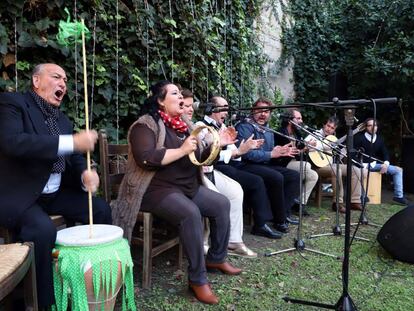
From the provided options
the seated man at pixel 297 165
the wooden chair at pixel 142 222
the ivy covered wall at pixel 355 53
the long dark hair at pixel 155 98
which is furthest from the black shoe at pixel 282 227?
the ivy covered wall at pixel 355 53

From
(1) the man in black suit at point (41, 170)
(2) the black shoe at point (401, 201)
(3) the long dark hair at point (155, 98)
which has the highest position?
(3) the long dark hair at point (155, 98)

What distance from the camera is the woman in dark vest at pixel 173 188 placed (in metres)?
2.56

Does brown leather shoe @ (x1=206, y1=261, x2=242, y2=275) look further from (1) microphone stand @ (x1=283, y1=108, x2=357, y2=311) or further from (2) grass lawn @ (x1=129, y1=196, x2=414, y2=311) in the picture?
(1) microphone stand @ (x1=283, y1=108, x2=357, y2=311)

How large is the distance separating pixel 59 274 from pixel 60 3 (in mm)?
2331

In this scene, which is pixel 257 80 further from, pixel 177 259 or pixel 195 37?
pixel 177 259

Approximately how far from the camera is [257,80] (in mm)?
6633

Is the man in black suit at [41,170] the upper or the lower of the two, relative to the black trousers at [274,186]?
upper

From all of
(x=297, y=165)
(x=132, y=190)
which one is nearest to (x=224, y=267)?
(x=132, y=190)

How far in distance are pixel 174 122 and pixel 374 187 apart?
12.2 feet

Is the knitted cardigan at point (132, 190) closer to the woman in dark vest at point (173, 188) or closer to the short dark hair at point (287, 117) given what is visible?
the woman in dark vest at point (173, 188)

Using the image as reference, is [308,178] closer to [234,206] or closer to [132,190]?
[234,206]

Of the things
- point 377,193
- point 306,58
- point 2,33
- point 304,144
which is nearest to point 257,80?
point 306,58

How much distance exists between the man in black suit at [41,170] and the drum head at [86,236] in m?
0.07

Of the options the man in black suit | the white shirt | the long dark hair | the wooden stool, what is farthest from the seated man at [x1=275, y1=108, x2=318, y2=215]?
the white shirt
